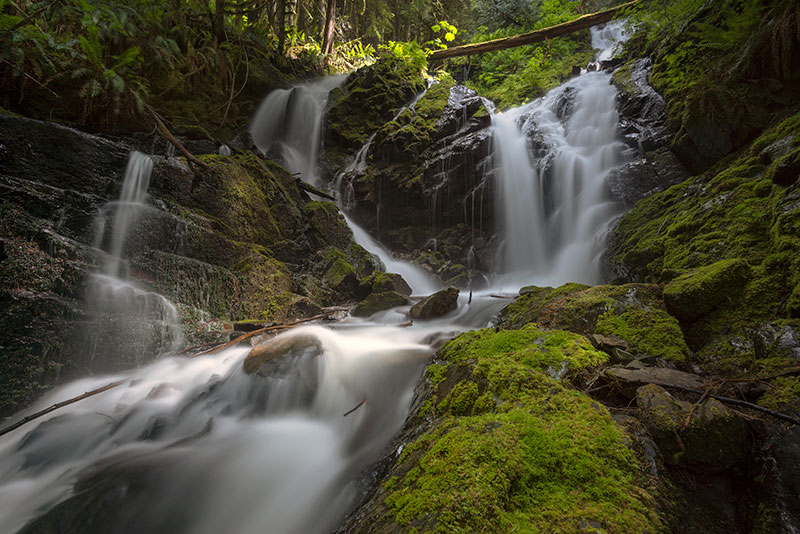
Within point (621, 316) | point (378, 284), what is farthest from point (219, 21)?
point (621, 316)

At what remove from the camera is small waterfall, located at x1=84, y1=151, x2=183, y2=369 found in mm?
4402

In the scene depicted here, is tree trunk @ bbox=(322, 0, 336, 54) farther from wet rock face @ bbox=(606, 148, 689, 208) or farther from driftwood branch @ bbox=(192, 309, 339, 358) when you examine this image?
driftwood branch @ bbox=(192, 309, 339, 358)

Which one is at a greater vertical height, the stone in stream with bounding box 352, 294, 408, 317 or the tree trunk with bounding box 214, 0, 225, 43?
the tree trunk with bounding box 214, 0, 225, 43

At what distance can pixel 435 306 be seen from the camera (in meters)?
6.92

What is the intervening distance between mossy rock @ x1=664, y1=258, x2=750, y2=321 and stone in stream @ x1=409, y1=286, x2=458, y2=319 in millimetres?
4446

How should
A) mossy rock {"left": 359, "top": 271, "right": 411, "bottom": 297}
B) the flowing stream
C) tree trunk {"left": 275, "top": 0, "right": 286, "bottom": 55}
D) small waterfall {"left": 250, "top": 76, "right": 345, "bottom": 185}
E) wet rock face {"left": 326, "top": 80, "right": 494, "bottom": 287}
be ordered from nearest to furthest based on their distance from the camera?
the flowing stream → mossy rock {"left": 359, "top": 271, "right": 411, "bottom": 297} → wet rock face {"left": 326, "top": 80, "right": 494, "bottom": 287} → small waterfall {"left": 250, "top": 76, "right": 345, "bottom": 185} → tree trunk {"left": 275, "top": 0, "right": 286, "bottom": 55}

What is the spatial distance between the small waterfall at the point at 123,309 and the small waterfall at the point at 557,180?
944 cm

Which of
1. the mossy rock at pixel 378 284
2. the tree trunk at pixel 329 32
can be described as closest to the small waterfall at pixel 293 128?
the tree trunk at pixel 329 32

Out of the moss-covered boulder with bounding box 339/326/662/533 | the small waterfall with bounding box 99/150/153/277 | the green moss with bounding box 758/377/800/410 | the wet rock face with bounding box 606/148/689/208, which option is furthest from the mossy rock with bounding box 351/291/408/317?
the wet rock face with bounding box 606/148/689/208

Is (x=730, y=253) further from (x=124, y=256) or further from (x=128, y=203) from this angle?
(x=128, y=203)

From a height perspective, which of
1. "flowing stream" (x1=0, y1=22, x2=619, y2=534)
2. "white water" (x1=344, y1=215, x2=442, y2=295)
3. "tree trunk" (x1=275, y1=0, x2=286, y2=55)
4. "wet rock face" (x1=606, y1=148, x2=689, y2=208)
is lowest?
"flowing stream" (x1=0, y1=22, x2=619, y2=534)

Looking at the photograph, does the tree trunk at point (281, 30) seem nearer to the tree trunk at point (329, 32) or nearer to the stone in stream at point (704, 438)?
the tree trunk at point (329, 32)

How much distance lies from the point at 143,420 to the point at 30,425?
3.69 feet

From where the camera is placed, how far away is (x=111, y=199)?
17.5 ft
